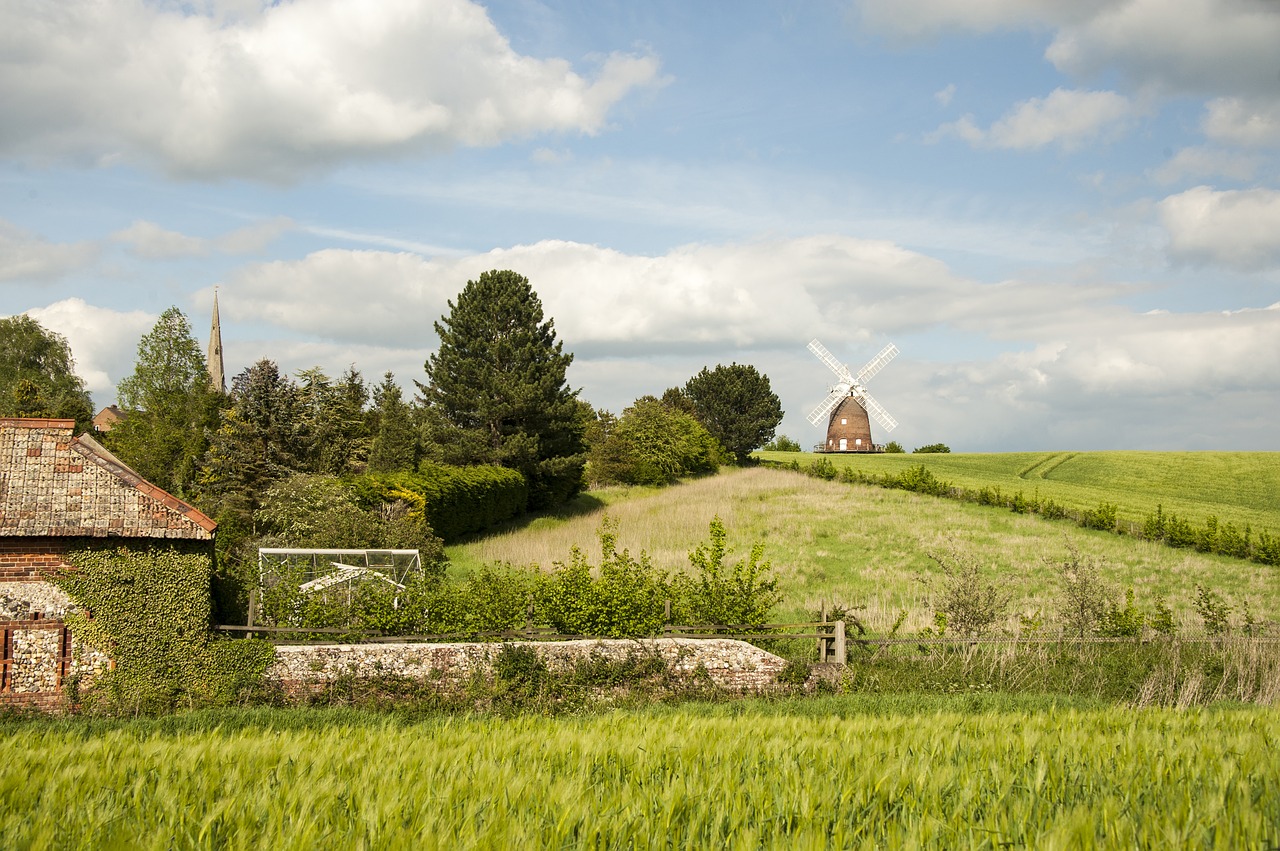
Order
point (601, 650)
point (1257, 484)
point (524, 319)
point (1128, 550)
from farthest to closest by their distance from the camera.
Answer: point (1257, 484)
point (524, 319)
point (1128, 550)
point (601, 650)

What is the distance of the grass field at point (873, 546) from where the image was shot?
78.6ft

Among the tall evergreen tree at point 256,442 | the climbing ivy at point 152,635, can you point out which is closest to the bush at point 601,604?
the climbing ivy at point 152,635

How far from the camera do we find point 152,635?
1282 cm

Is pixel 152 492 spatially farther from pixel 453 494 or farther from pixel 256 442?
A: pixel 256 442

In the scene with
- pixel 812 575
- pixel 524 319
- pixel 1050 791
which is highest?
pixel 524 319

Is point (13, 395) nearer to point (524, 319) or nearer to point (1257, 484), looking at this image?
point (524, 319)

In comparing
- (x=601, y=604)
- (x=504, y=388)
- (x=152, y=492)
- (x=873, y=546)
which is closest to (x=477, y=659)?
(x=601, y=604)

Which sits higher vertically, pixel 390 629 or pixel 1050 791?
pixel 1050 791

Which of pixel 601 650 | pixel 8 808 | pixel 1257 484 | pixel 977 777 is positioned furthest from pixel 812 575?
pixel 1257 484

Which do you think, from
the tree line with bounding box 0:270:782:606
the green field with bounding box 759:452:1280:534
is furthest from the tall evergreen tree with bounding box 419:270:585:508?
the green field with bounding box 759:452:1280:534

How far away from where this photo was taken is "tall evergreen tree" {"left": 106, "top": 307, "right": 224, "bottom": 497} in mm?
39719

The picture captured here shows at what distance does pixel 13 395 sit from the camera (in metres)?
49.7

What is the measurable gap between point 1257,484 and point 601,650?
5465 cm

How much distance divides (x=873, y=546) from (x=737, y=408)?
155 feet
